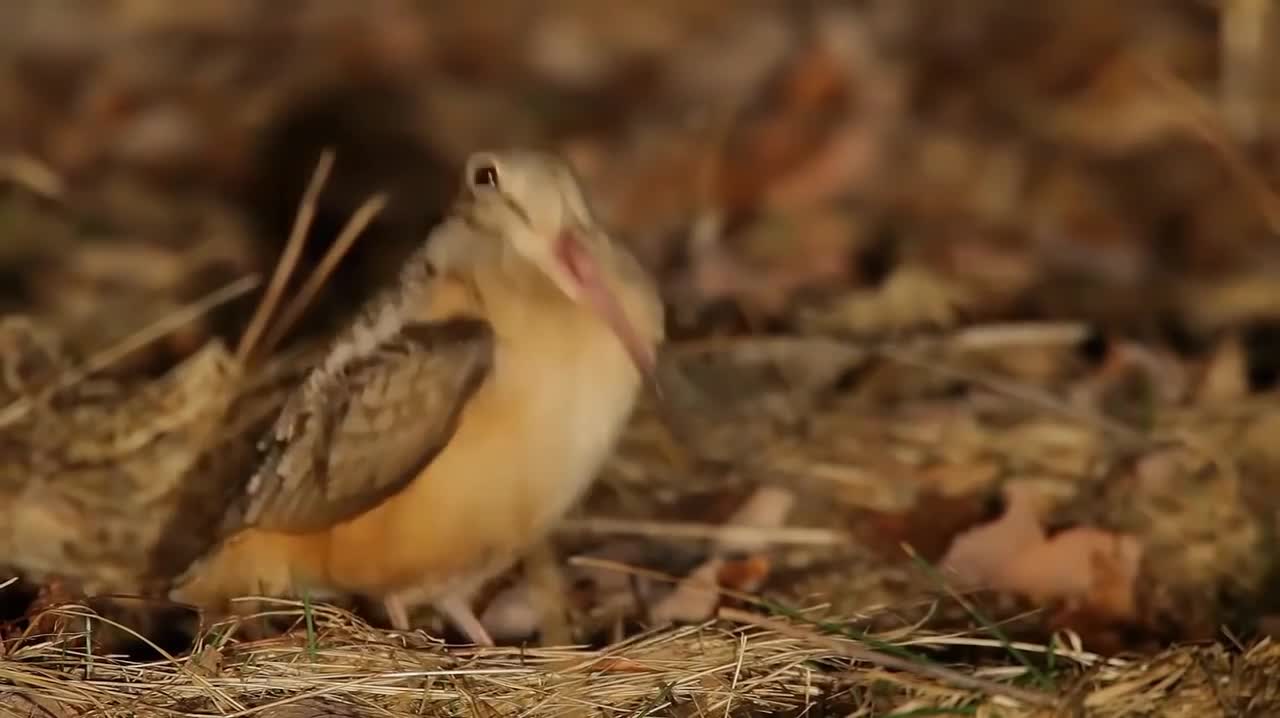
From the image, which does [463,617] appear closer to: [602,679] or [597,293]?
[602,679]

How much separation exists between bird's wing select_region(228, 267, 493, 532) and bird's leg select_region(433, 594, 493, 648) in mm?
269

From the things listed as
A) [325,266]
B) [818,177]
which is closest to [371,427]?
[325,266]

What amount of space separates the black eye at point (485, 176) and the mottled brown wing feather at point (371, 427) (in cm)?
21

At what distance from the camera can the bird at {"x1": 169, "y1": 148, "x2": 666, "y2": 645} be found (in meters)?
2.62

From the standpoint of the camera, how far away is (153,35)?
22.8 feet

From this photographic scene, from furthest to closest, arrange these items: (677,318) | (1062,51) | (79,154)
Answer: (1062,51)
(79,154)
(677,318)

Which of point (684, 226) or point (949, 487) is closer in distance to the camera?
point (949, 487)

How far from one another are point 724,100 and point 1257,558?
3.52 meters

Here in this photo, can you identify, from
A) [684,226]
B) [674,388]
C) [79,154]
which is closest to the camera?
[674,388]

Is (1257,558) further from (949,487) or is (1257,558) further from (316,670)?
(316,670)

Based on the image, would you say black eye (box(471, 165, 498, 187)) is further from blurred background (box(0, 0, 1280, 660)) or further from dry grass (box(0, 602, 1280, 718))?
blurred background (box(0, 0, 1280, 660))

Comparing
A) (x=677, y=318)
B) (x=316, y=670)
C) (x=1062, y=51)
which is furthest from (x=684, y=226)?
(x=316, y=670)

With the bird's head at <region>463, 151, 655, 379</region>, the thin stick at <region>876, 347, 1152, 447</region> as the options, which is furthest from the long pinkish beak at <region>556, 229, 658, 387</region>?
the thin stick at <region>876, 347, 1152, 447</region>

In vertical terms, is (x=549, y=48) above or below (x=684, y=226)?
above
